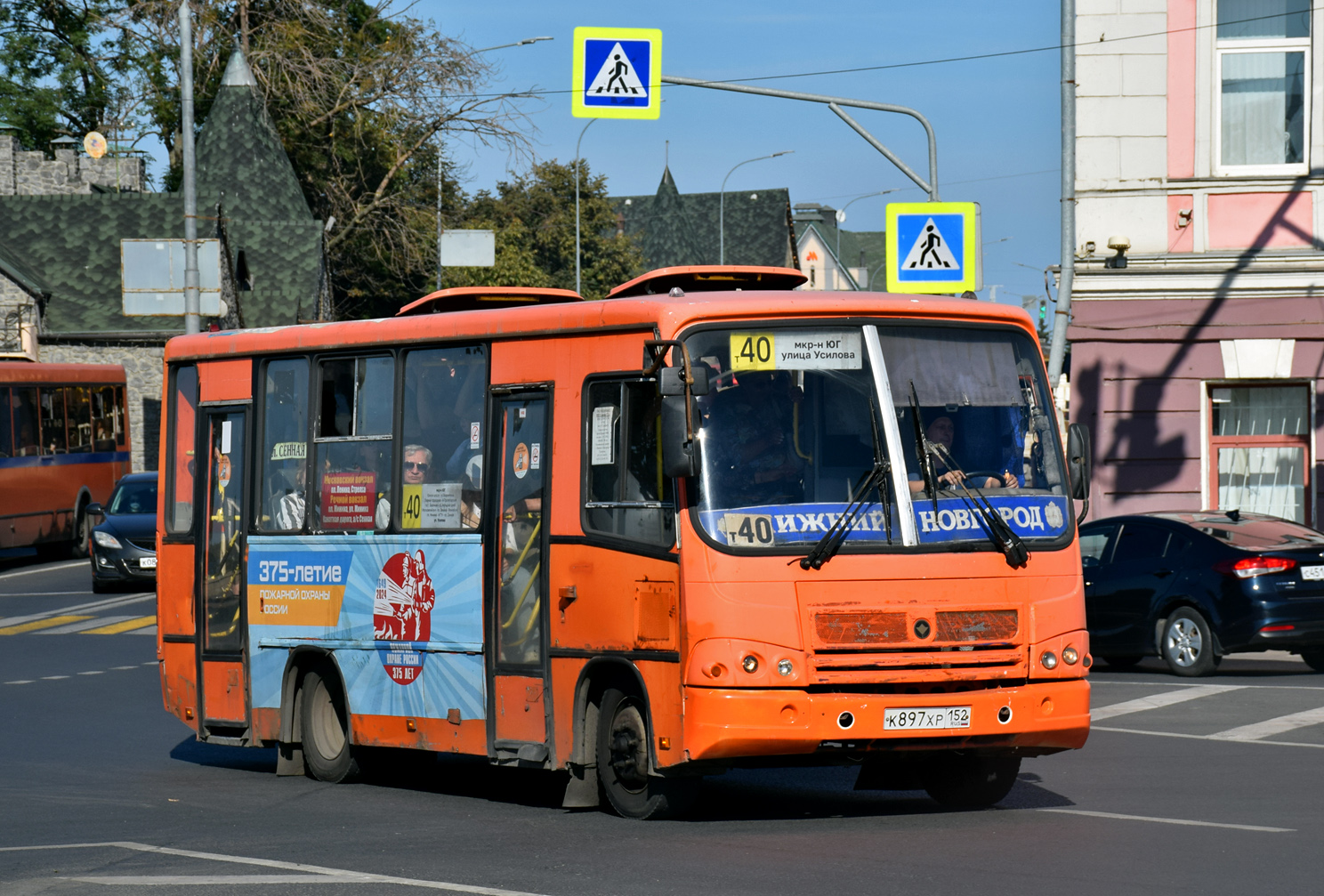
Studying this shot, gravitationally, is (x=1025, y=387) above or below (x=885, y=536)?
above

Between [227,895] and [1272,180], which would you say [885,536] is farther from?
[1272,180]

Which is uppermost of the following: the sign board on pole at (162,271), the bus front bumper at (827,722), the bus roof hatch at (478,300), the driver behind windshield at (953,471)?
the sign board on pole at (162,271)

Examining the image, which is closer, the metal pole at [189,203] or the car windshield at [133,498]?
the car windshield at [133,498]

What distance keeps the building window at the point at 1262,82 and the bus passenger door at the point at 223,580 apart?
14.4 m

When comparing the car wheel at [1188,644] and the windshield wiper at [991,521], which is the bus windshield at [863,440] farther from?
the car wheel at [1188,644]

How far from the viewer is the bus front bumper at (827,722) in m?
9.12

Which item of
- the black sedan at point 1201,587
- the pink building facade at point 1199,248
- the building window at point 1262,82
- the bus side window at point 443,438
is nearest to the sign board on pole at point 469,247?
the pink building facade at point 1199,248

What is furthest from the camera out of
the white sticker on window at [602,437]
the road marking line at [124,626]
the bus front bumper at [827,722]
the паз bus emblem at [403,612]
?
the road marking line at [124,626]

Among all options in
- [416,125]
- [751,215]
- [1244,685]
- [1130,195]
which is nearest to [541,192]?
[751,215]

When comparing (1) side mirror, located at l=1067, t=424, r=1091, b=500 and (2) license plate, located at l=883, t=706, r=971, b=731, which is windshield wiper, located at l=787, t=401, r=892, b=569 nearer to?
(2) license plate, located at l=883, t=706, r=971, b=731

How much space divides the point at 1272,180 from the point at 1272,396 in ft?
8.48

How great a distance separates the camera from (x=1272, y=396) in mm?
23938

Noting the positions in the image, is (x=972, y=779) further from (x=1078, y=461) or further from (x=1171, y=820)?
(x=1078, y=461)

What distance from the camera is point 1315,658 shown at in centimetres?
1839
